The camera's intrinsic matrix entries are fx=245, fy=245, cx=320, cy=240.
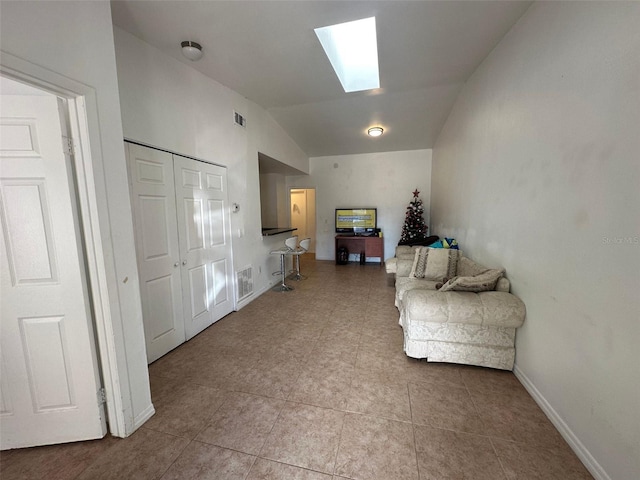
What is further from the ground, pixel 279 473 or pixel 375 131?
pixel 375 131

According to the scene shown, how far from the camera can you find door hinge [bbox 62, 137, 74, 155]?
130 centimetres

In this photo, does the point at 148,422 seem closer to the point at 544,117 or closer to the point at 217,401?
the point at 217,401

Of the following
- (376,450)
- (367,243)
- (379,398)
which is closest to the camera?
(376,450)

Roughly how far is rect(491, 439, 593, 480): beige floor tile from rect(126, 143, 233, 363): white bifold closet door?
2.73 metres

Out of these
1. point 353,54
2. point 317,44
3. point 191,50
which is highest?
point 353,54

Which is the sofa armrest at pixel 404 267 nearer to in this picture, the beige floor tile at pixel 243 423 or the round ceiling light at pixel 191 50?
the beige floor tile at pixel 243 423

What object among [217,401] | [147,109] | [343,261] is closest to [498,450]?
[217,401]

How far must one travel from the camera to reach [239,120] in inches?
131

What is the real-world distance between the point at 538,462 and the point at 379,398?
0.89 meters

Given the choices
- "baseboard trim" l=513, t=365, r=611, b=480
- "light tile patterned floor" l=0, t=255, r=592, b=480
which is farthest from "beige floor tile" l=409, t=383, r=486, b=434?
"baseboard trim" l=513, t=365, r=611, b=480

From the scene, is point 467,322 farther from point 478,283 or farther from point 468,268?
point 468,268

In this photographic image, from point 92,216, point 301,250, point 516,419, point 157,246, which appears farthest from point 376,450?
point 301,250

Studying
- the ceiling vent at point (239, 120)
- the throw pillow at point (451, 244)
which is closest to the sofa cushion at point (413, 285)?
the throw pillow at point (451, 244)

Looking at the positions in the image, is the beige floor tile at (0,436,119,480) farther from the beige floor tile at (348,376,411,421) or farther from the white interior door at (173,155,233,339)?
the beige floor tile at (348,376,411,421)
